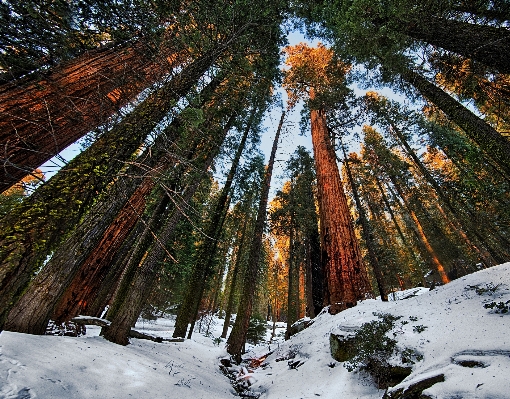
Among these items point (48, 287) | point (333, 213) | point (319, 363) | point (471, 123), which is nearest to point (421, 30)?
point (471, 123)

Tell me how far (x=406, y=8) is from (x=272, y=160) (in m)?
7.36

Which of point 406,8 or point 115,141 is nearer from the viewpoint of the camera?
point 115,141

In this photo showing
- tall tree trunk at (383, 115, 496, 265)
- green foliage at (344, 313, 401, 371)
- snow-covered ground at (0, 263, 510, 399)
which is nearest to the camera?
snow-covered ground at (0, 263, 510, 399)

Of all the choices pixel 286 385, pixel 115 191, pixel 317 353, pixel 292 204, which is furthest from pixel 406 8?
pixel 292 204

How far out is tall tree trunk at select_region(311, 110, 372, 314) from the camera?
6.53m

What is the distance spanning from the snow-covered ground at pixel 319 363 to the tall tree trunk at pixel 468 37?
154 inches

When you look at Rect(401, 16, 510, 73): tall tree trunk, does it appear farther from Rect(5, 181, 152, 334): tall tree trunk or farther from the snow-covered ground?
Rect(5, 181, 152, 334): tall tree trunk

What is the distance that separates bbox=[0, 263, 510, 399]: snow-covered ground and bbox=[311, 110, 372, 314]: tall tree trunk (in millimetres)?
661

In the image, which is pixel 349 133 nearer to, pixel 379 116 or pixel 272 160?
pixel 379 116

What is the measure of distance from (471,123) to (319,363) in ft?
20.5

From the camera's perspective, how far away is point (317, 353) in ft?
16.9

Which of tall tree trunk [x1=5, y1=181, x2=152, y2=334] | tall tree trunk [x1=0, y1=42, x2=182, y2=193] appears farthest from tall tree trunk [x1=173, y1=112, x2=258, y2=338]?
tall tree trunk [x1=5, y1=181, x2=152, y2=334]

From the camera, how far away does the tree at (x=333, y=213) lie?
260 inches

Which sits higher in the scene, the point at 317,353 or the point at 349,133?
the point at 349,133
